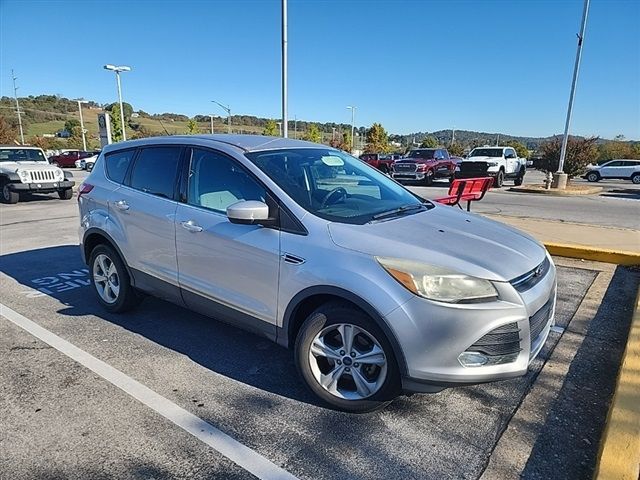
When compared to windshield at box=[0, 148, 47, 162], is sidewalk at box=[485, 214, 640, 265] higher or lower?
lower

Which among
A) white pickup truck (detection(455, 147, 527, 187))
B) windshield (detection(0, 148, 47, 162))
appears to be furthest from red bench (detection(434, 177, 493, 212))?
windshield (detection(0, 148, 47, 162))

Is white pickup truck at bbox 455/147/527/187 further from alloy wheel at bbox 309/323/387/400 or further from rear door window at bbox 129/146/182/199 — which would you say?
alloy wheel at bbox 309/323/387/400

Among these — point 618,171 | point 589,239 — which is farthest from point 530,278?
point 618,171

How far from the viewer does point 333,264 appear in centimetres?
269

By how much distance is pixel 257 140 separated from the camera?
12.5 feet

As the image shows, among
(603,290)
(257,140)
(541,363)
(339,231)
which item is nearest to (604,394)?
(541,363)

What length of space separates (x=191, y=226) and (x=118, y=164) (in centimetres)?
154

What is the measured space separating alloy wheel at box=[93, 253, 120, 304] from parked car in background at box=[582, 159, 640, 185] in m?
34.6

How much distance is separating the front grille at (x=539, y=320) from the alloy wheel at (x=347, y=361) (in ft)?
2.91

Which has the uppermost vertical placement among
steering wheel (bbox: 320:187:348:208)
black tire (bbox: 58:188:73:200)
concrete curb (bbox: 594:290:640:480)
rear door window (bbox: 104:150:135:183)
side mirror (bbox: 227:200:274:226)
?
rear door window (bbox: 104:150:135:183)

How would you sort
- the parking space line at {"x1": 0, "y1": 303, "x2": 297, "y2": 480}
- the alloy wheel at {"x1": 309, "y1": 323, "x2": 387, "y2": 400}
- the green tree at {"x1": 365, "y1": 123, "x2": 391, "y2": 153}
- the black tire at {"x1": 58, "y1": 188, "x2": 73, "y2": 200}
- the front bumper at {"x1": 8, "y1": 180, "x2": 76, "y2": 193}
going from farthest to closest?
the green tree at {"x1": 365, "y1": 123, "x2": 391, "y2": 153}, the black tire at {"x1": 58, "y1": 188, "x2": 73, "y2": 200}, the front bumper at {"x1": 8, "y1": 180, "x2": 76, "y2": 193}, the alloy wheel at {"x1": 309, "y1": 323, "x2": 387, "y2": 400}, the parking space line at {"x1": 0, "y1": 303, "x2": 297, "y2": 480}

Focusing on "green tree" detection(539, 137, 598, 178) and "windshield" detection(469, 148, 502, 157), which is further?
"windshield" detection(469, 148, 502, 157)

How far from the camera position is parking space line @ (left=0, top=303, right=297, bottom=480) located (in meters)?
2.35

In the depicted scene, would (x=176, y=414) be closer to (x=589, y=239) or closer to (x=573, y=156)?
(x=589, y=239)
